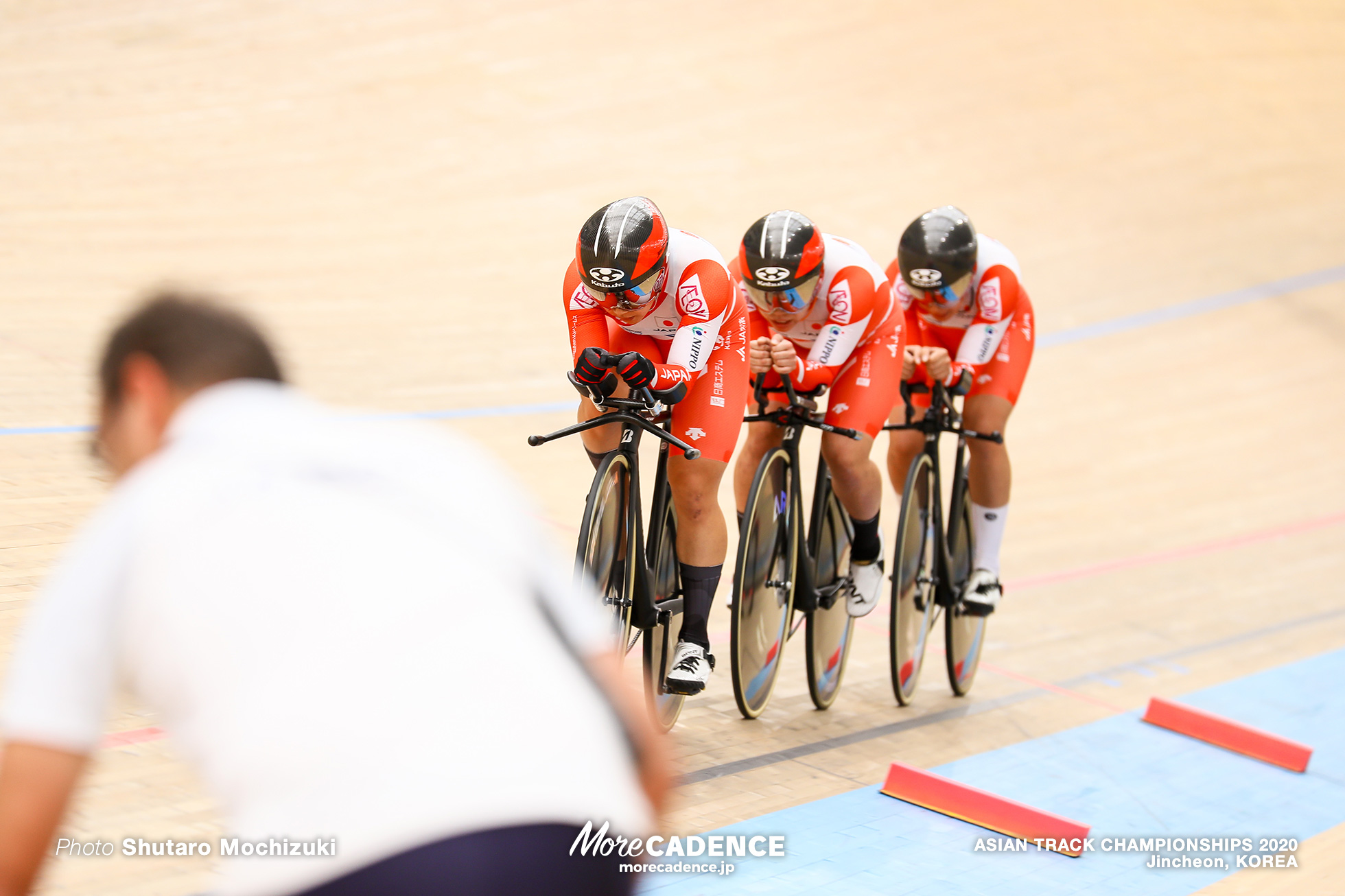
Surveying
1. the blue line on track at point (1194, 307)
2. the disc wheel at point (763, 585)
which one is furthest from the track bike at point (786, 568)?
the blue line on track at point (1194, 307)

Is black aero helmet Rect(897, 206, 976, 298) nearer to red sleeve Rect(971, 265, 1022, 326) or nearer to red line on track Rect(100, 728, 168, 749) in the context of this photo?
red sleeve Rect(971, 265, 1022, 326)

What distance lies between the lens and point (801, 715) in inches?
151

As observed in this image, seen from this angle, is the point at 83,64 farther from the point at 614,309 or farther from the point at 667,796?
the point at 667,796

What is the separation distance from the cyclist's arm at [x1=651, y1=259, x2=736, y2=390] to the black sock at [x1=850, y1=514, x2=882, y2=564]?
2.79 ft

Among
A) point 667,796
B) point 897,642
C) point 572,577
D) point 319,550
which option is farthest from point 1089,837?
point 319,550

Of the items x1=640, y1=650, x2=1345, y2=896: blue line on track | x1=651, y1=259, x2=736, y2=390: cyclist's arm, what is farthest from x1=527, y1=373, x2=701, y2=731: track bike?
x1=640, y1=650, x2=1345, y2=896: blue line on track

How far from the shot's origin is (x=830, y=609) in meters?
3.83

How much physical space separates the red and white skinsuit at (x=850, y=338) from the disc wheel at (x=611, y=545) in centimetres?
71

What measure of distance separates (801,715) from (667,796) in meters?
2.77

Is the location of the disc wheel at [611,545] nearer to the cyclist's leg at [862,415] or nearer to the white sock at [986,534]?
the cyclist's leg at [862,415]

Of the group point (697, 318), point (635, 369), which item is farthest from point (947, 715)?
point (635, 369)

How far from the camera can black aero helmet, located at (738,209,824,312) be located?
3.38 meters

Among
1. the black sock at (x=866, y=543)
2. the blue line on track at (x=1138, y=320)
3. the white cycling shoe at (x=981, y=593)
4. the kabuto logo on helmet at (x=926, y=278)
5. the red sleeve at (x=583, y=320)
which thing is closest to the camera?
the red sleeve at (x=583, y=320)

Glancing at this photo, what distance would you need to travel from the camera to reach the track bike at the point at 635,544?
2.98m
